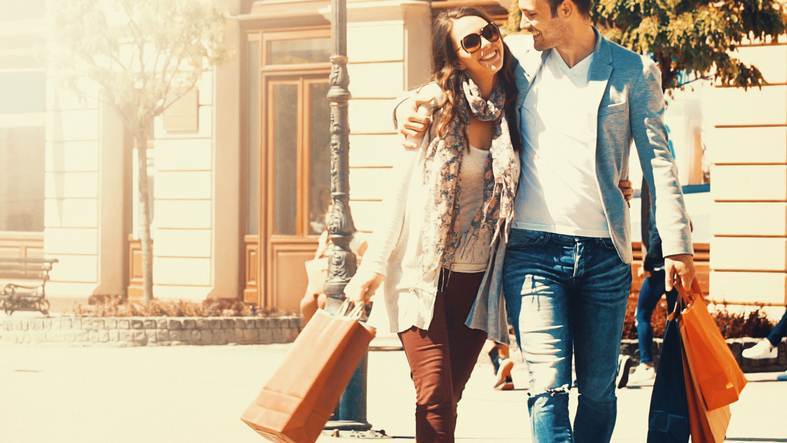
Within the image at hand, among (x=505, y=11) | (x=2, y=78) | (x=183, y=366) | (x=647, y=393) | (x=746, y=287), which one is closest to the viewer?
(x=647, y=393)

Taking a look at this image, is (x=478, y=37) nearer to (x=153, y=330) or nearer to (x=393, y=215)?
(x=393, y=215)

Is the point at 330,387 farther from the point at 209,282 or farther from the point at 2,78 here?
the point at 2,78

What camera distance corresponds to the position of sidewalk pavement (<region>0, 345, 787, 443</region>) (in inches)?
342

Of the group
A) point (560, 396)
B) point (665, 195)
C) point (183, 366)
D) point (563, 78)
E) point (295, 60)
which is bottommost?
point (183, 366)

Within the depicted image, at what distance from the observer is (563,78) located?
204 inches

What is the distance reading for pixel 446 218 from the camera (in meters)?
5.07

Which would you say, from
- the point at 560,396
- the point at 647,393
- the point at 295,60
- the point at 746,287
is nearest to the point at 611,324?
the point at 560,396

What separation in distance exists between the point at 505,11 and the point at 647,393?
7002mm

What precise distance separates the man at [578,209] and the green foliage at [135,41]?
41.4ft

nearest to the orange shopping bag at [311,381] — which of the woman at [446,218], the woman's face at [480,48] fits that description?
the woman at [446,218]

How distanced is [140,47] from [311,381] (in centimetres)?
1312

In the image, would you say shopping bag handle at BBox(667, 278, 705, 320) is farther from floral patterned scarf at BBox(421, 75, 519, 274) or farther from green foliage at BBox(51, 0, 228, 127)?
green foliage at BBox(51, 0, 228, 127)

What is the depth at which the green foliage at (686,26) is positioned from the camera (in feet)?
39.8

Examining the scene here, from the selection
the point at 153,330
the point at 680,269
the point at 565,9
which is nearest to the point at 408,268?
the point at 680,269
